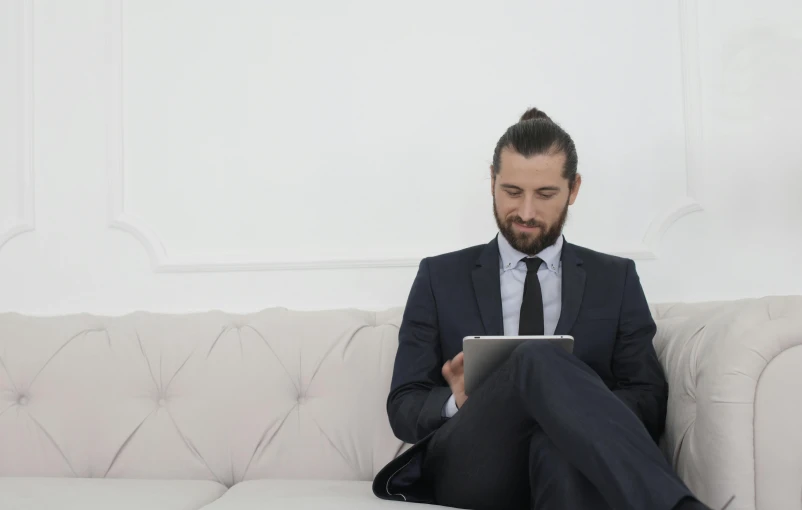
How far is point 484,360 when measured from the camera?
64.2 inches

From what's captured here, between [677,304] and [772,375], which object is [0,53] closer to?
[677,304]

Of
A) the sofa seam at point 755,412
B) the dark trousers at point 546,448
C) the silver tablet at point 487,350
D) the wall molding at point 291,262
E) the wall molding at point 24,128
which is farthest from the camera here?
the wall molding at point 24,128

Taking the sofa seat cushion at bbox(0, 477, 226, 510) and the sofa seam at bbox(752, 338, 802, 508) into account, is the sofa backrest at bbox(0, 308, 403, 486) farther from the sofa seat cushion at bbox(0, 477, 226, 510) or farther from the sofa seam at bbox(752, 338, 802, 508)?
the sofa seam at bbox(752, 338, 802, 508)

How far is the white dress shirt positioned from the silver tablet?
358 millimetres

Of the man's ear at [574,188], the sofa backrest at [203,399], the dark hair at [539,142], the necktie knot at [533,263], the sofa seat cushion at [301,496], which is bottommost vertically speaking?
the sofa seat cushion at [301,496]

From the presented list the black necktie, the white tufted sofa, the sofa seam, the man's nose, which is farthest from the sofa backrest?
the sofa seam

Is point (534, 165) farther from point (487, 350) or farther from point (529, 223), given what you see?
point (487, 350)

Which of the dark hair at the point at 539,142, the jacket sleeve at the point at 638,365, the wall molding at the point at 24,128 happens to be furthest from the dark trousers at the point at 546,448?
the wall molding at the point at 24,128

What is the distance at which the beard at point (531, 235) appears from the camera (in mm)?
2020

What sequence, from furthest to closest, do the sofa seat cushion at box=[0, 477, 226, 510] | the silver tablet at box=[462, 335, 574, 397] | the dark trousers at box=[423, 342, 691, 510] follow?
the sofa seat cushion at box=[0, 477, 226, 510] < the silver tablet at box=[462, 335, 574, 397] < the dark trousers at box=[423, 342, 691, 510]

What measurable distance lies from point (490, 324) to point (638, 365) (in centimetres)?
37

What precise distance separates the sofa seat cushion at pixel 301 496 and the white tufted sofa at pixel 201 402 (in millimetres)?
12

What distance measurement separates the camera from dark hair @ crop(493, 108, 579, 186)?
6.65 ft

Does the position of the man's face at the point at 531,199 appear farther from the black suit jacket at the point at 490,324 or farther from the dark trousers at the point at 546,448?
the dark trousers at the point at 546,448
